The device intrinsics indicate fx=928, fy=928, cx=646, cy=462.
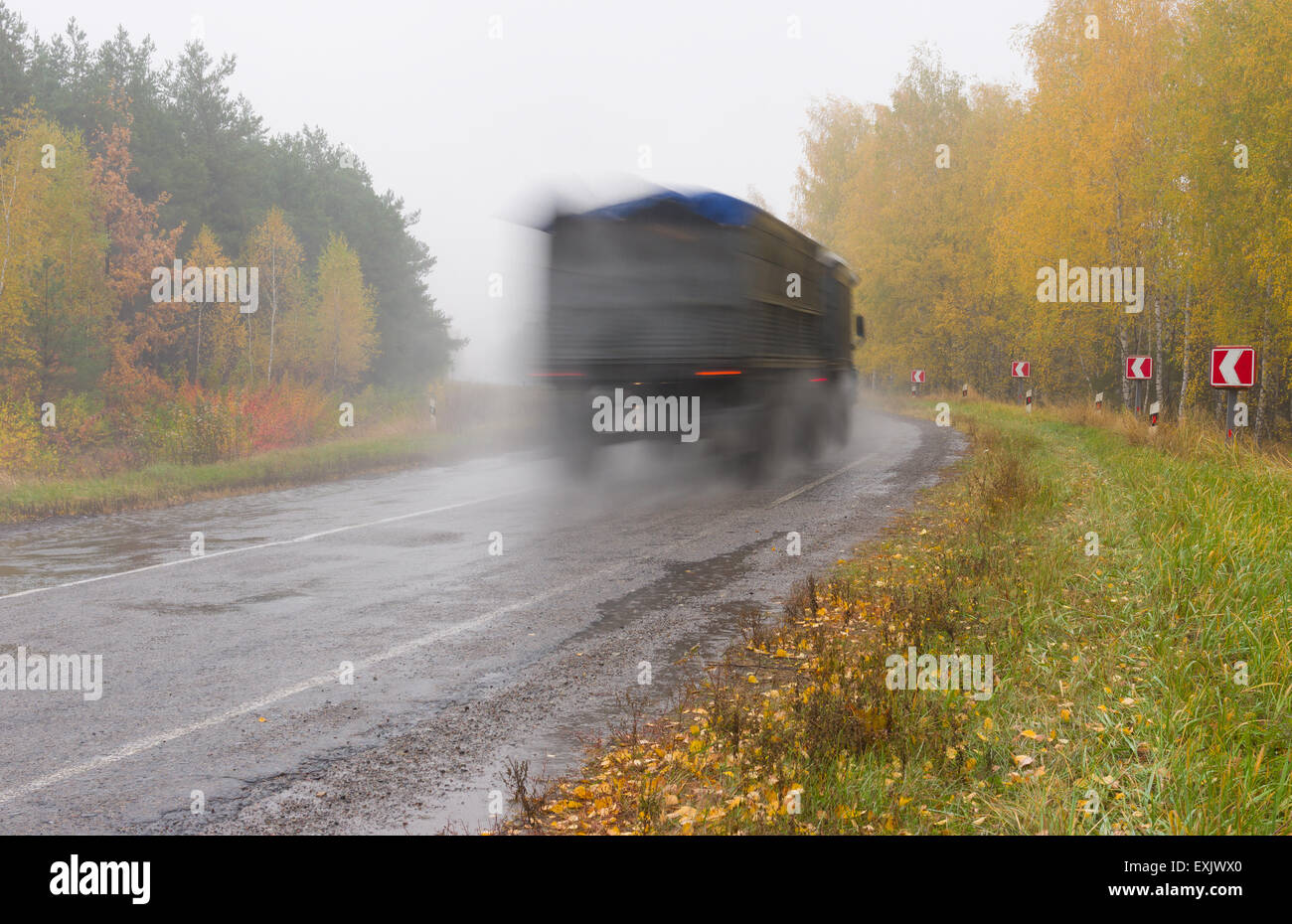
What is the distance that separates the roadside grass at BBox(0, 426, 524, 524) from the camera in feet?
41.9

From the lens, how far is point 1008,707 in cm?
466

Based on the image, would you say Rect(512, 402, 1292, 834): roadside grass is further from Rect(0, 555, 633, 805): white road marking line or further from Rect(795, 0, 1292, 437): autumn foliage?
Rect(795, 0, 1292, 437): autumn foliage

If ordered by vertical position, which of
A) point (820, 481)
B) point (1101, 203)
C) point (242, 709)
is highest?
point (1101, 203)

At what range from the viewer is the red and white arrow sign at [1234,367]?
42.4ft

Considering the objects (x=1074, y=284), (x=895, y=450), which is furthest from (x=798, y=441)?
(x=1074, y=284)

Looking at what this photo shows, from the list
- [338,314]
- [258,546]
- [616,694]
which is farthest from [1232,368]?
[338,314]

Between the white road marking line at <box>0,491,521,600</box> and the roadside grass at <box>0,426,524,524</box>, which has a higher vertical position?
the roadside grass at <box>0,426,524,524</box>

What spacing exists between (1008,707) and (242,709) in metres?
3.94

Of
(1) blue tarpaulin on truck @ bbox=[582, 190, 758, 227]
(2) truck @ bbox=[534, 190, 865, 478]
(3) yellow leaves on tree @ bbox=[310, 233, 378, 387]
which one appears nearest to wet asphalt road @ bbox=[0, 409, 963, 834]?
(2) truck @ bbox=[534, 190, 865, 478]

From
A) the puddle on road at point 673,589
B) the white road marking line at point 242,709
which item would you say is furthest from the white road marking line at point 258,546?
the puddle on road at point 673,589

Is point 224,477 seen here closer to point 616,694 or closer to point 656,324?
point 656,324

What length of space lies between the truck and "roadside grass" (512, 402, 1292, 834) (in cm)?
516

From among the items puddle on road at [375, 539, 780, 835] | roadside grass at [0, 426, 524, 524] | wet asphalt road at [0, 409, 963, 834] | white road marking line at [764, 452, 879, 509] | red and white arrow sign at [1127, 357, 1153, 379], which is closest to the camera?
puddle on road at [375, 539, 780, 835]

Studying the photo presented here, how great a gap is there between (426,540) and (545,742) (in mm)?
5698
